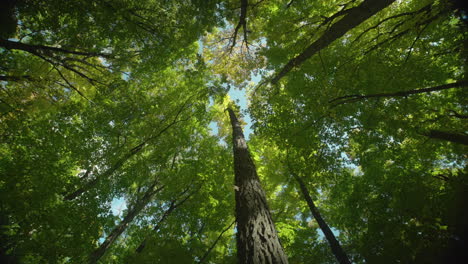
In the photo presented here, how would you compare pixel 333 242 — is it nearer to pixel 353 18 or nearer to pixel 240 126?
pixel 240 126

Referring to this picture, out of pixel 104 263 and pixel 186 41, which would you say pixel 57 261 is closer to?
pixel 186 41

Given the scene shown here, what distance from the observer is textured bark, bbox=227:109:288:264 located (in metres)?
2.62

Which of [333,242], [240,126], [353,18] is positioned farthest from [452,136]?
[240,126]

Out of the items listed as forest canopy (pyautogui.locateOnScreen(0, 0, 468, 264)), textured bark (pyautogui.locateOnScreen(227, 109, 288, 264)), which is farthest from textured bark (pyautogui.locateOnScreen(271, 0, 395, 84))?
textured bark (pyautogui.locateOnScreen(227, 109, 288, 264))

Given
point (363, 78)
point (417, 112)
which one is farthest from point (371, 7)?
point (417, 112)

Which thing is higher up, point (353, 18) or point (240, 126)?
point (240, 126)

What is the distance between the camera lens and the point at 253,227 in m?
3.00

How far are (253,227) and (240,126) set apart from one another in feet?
17.9

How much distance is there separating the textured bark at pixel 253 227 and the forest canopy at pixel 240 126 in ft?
0.07

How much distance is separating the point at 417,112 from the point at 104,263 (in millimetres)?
17880

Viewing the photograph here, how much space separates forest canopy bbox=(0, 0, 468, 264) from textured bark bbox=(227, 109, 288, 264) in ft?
0.07

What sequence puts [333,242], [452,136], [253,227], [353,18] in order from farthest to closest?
[333,242] < [452,136] < [353,18] < [253,227]

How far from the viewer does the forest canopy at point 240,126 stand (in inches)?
190

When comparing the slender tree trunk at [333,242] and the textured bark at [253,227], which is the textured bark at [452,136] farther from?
the textured bark at [253,227]
